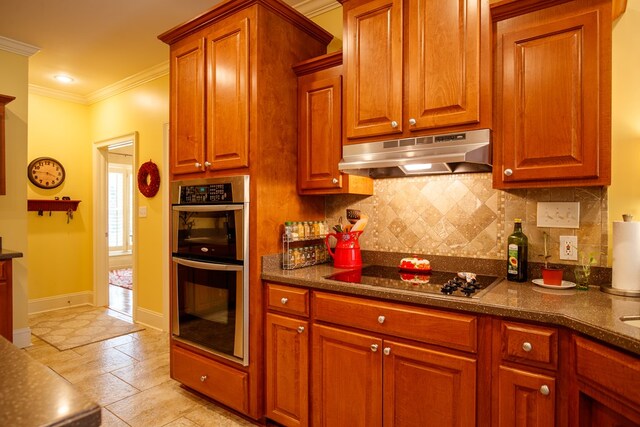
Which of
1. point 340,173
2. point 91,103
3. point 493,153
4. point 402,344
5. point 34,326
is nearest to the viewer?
point 402,344

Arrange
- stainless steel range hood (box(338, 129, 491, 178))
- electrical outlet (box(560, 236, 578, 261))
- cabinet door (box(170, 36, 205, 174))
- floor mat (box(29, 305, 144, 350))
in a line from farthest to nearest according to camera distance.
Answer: floor mat (box(29, 305, 144, 350)) < cabinet door (box(170, 36, 205, 174)) < electrical outlet (box(560, 236, 578, 261)) < stainless steel range hood (box(338, 129, 491, 178))

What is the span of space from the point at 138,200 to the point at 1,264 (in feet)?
4.90

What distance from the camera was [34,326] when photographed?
13.3 feet

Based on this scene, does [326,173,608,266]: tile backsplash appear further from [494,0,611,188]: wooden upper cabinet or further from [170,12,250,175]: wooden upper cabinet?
[170,12,250,175]: wooden upper cabinet

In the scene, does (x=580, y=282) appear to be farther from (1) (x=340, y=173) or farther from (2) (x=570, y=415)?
(1) (x=340, y=173)

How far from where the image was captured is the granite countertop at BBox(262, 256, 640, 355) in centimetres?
119

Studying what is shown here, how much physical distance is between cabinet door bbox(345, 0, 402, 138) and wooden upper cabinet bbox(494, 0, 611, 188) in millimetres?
490

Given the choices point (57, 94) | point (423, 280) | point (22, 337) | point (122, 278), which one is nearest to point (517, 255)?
point (423, 280)

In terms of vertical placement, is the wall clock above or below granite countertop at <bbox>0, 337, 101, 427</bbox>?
→ above

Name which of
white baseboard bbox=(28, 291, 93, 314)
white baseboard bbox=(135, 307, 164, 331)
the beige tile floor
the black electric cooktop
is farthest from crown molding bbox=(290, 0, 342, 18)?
white baseboard bbox=(28, 291, 93, 314)

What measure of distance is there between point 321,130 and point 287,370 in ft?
4.70

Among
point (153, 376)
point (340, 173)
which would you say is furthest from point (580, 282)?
point (153, 376)

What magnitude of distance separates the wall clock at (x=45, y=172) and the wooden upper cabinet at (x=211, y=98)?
303cm

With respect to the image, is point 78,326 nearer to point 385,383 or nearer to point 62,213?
point 62,213
